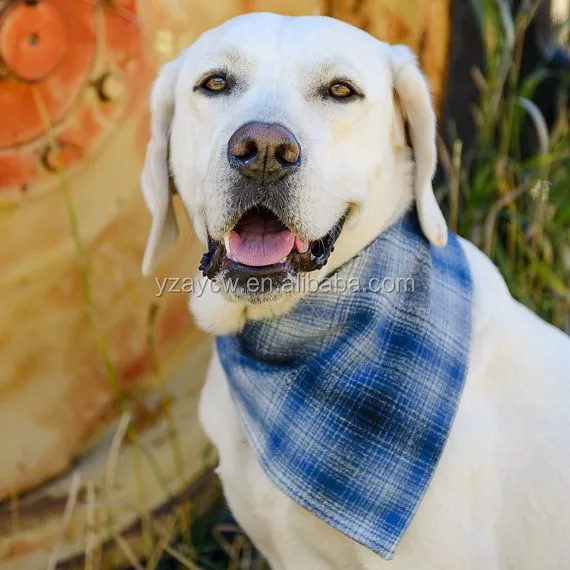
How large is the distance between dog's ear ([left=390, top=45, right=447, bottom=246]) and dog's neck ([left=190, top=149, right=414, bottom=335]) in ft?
0.13

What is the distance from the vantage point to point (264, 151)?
167 cm

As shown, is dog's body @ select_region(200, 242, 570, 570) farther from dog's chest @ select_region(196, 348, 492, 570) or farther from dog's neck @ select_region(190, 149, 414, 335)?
dog's neck @ select_region(190, 149, 414, 335)

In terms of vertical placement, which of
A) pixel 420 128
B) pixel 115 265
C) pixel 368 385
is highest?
pixel 420 128

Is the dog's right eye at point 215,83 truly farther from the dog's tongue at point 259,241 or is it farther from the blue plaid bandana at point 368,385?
the blue plaid bandana at point 368,385

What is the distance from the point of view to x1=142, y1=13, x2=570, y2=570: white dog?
5.83 ft

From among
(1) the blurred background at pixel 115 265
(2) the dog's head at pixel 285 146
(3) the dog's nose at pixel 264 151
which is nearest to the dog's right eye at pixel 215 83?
(2) the dog's head at pixel 285 146

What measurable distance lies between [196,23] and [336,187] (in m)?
1.37

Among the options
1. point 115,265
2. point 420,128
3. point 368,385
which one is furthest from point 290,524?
point 115,265

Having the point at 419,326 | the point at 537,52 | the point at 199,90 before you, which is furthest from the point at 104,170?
the point at 537,52

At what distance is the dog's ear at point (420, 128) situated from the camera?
1976 mm

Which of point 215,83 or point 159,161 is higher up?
point 215,83

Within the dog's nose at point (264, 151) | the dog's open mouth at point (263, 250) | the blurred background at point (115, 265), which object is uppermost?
the dog's nose at point (264, 151)

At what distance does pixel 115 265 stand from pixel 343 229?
1.23 m

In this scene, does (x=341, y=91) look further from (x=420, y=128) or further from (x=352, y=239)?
(x=352, y=239)
